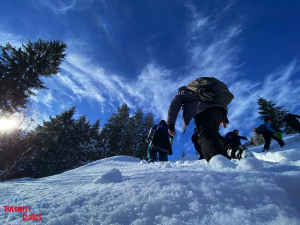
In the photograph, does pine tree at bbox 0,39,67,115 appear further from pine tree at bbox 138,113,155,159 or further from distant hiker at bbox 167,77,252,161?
pine tree at bbox 138,113,155,159

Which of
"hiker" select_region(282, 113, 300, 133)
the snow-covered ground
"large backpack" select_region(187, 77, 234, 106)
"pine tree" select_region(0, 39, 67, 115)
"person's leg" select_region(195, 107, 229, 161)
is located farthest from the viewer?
"pine tree" select_region(0, 39, 67, 115)

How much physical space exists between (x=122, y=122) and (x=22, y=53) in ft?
52.9

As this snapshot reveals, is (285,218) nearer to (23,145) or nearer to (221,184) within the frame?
(221,184)

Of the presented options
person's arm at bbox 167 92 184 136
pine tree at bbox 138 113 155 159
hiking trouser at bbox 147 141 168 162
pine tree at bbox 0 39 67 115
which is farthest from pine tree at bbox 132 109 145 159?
person's arm at bbox 167 92 184 136

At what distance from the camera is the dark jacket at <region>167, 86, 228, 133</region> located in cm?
208

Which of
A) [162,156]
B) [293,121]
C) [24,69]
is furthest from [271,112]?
[24,69]

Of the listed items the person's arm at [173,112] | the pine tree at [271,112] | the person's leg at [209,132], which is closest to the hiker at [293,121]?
the person's leg at [209,132]

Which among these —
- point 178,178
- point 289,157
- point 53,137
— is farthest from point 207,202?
point 53,137

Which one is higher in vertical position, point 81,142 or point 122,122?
point 122,122

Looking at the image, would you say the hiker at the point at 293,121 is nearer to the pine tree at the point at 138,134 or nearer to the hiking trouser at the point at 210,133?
the hiking trouser at the point at 210,133

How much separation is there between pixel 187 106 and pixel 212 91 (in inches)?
17.0

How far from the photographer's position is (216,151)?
5.26 feet

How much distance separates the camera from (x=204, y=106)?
2.06 meters

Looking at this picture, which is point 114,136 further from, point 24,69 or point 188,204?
point 188,204
